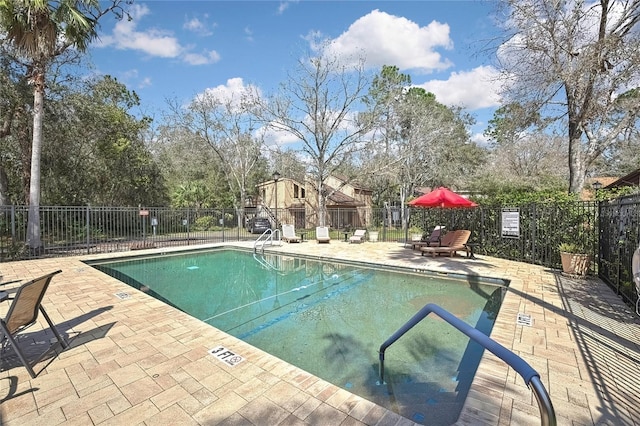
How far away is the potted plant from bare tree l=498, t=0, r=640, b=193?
456 centimetres

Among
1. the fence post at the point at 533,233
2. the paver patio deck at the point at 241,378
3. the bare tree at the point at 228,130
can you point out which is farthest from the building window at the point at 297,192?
the paver patio deck at the point at 241,378

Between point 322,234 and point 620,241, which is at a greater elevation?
point 620,241

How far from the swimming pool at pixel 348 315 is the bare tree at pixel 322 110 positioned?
1230cm

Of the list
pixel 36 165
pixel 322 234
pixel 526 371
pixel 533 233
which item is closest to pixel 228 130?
pixel 322 234

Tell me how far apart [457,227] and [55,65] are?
62.1ft

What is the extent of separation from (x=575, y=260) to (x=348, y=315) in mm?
5959

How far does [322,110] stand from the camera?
838 inches

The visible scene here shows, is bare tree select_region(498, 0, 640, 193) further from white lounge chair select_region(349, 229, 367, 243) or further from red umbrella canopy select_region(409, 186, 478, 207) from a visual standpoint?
white lounge chair select_region(349, 229, 367, 243)

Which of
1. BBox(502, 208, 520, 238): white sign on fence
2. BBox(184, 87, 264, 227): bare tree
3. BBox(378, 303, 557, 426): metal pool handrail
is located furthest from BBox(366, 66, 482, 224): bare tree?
BBox(378, 303, 557, 426): metal pool handrail

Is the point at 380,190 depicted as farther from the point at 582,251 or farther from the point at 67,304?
the point at 67,304

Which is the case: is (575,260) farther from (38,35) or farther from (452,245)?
(38,35)

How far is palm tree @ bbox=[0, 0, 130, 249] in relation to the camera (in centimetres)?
1040

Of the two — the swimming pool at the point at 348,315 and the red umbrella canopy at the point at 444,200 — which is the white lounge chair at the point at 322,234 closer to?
the swimming pool at the point at 348,315

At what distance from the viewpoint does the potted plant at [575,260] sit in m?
7.68
